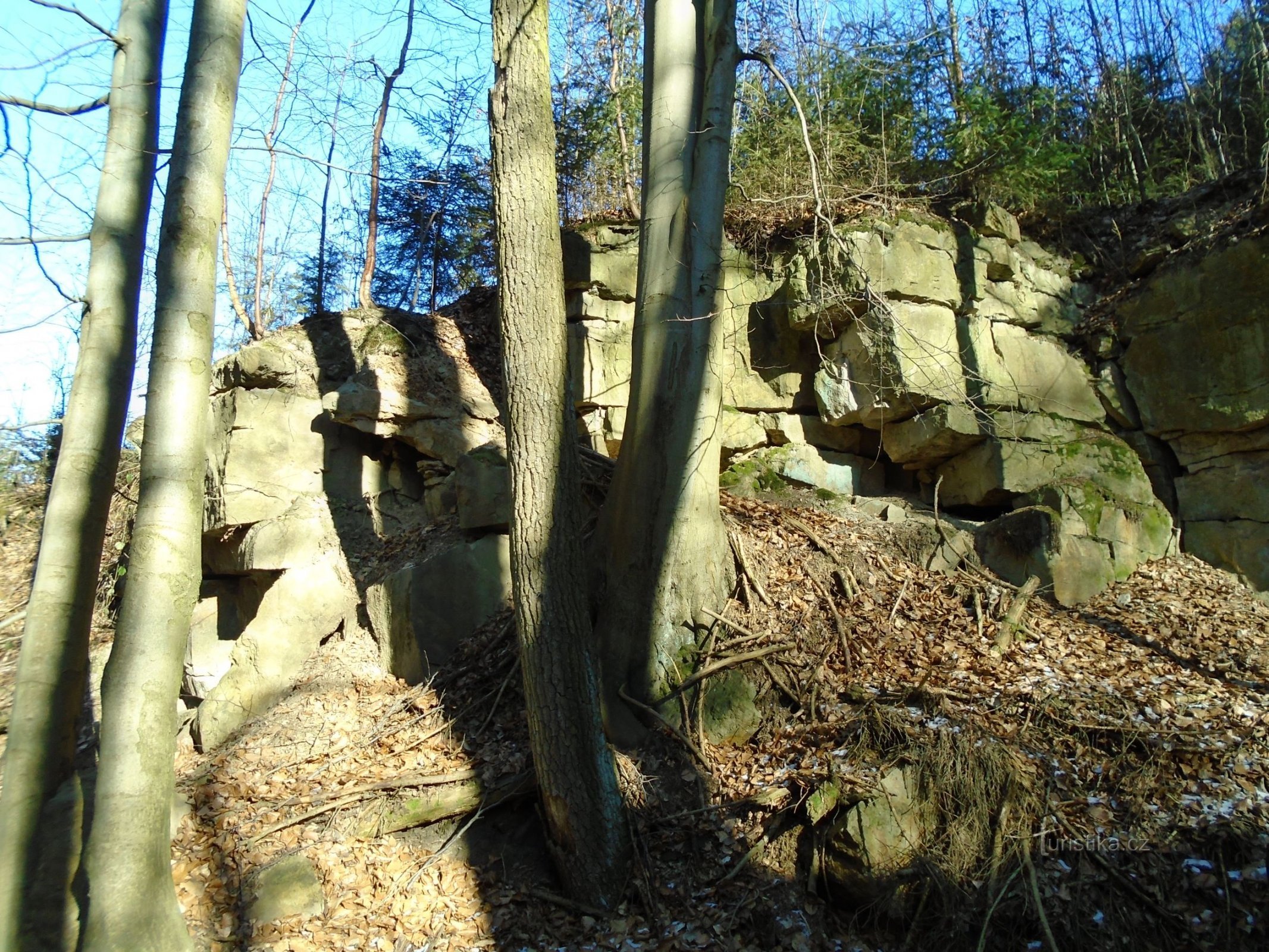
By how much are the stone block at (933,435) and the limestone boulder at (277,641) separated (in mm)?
6237

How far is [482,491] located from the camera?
779 cm

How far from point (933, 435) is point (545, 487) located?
5569mm

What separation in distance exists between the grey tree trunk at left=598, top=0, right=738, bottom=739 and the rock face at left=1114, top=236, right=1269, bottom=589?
621 cm

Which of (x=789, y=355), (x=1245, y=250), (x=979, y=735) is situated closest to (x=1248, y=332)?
(x=1245, y=250)

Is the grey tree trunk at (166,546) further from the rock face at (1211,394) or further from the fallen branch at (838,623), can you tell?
the rock face at (1211,394)

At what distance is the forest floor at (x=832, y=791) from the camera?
178 inches

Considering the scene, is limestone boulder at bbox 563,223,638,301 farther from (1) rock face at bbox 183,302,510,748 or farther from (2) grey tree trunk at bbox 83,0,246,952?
(2) grey tree trunk at bbox 83,0,246,952

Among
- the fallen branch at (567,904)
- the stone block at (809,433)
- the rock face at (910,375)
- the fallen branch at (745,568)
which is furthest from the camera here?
the stone block at (809,433)

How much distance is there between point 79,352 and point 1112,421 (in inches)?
402

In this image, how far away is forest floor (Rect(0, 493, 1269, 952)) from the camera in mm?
4520

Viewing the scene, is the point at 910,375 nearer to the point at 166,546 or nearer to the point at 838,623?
the point at 838,623

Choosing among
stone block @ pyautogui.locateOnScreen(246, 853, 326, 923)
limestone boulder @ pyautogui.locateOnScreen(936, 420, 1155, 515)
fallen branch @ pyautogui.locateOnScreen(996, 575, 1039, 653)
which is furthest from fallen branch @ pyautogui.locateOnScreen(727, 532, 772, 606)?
stone block @ pyautogui.locateOnScreen(246, 853, 326, 923)

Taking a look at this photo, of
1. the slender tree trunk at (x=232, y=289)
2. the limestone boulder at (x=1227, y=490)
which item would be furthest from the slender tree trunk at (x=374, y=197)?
the limestone boulder at (x=1227, y=490)

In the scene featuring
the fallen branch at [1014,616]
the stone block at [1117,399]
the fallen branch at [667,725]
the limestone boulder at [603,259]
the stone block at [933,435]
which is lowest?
the fallen branch at [667,725]
